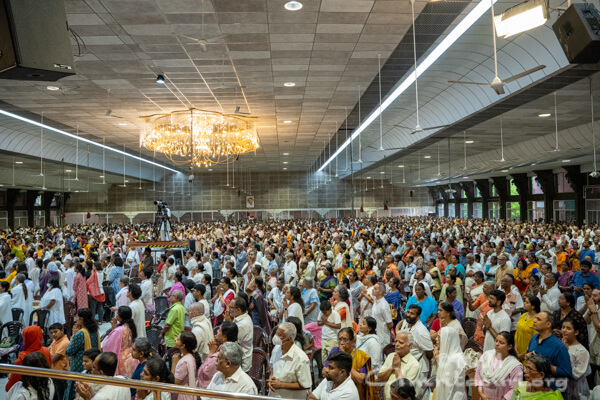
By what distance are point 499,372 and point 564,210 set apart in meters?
27.1

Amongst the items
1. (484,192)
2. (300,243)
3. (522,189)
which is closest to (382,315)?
(300,243)

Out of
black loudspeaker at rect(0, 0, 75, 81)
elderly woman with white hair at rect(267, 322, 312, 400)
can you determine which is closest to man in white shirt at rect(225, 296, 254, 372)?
elderly woman with white hair at rect(267, 322, 312, 400)

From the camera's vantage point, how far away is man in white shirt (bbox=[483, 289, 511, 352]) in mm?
5590

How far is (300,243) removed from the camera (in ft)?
52.2

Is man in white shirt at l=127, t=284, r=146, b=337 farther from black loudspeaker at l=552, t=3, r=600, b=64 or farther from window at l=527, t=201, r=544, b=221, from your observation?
window at l=527, t=201, r=544, b=221

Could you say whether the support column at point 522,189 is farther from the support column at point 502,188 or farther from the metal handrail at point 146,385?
the metal handrail at point 146,385

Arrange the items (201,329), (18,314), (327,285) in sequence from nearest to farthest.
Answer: (201,329) < (18,314) < (327,285)

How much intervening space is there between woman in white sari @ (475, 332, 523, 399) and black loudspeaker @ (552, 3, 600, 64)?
3.17 meters

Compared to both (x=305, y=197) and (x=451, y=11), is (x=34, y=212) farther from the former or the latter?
(x=451, y=11)

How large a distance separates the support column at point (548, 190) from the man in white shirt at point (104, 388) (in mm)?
29371

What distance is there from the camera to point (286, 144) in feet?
83.0

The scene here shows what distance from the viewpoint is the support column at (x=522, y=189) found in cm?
3131

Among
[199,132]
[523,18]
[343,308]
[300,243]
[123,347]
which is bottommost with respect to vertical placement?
[123,347]

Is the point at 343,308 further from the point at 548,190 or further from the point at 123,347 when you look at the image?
the point at 548,190
